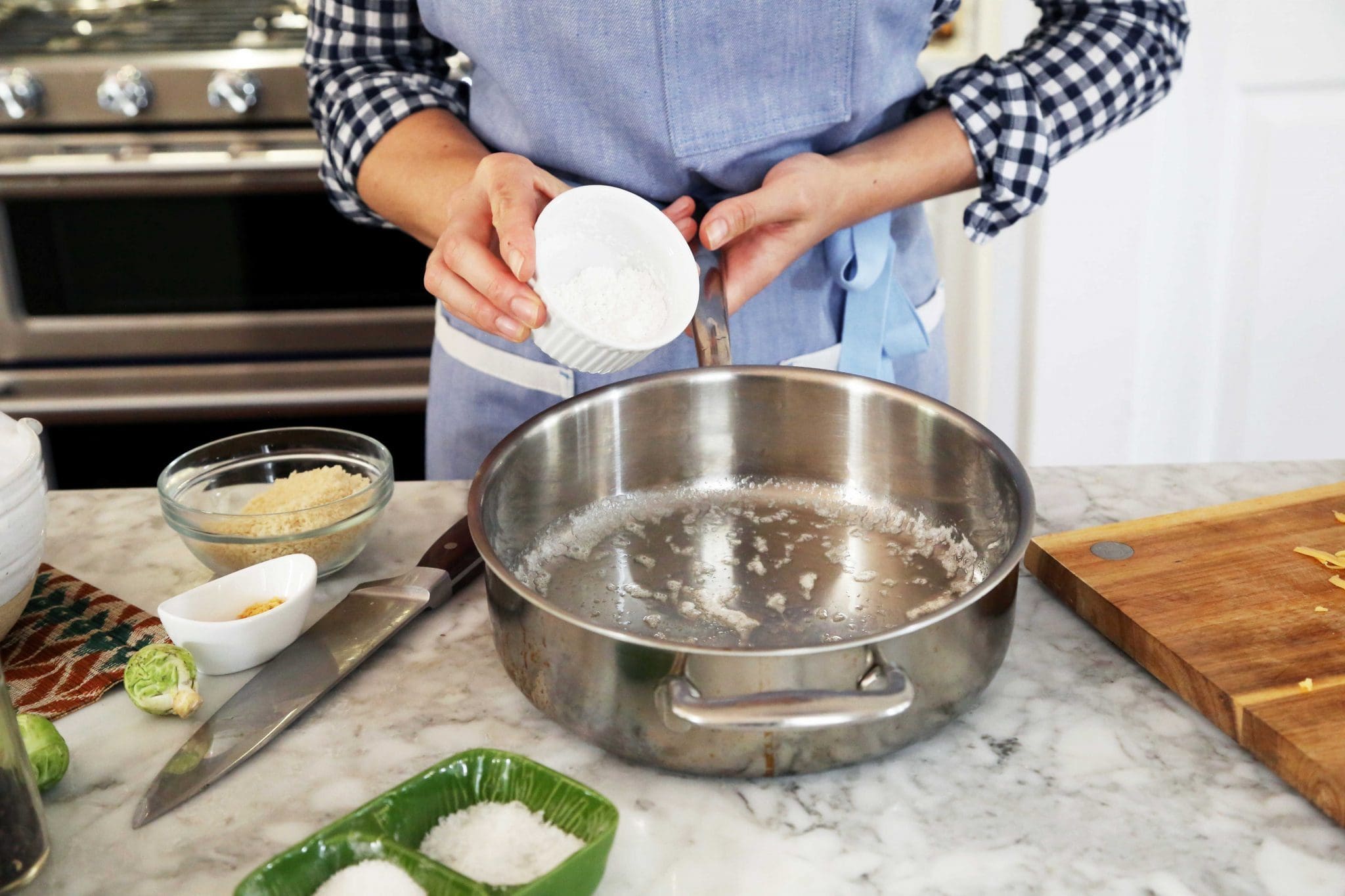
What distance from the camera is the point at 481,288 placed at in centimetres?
75

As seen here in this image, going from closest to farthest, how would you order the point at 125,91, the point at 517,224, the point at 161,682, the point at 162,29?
1. the point at 161,682
2. the point at 517,224
3. the point at 125,91
4. the point at 162,29

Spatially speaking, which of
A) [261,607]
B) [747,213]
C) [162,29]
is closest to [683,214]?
[747,213]

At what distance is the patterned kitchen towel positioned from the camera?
0.69 m

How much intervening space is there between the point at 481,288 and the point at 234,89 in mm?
1014

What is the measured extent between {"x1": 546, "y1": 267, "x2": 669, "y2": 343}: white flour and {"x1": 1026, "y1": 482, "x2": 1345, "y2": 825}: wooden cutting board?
294 mm

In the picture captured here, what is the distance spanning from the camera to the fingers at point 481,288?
2.41ft

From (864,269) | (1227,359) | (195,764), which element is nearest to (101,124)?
(864,269)

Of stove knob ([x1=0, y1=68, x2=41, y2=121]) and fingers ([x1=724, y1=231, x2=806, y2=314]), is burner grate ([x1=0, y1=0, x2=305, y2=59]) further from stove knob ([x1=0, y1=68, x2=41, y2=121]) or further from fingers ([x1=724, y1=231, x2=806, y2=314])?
fingers ([x1=724, y1=231, x2=806, y2=314])

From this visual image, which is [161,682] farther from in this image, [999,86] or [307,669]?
[999,86]

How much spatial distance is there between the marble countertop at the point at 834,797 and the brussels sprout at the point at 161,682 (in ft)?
0.05

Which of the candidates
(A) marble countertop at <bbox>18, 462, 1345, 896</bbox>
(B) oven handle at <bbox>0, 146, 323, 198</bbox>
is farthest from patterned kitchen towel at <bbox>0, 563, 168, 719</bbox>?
(B) oven handle at <bbox>0, 146, 323, 198</bbox>

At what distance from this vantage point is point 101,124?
1621mm

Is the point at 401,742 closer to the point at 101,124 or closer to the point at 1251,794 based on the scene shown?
the point at 1251,794

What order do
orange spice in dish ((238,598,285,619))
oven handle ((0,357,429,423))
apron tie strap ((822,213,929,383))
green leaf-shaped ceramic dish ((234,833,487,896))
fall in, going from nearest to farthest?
green leaf-shaped ceramic dish ((234,833,487,896)) < orange spice in dish ((238,598,285,619)) < apron tie strap ((822,213,929,383)) < oven handle ((0,357,429,423))
